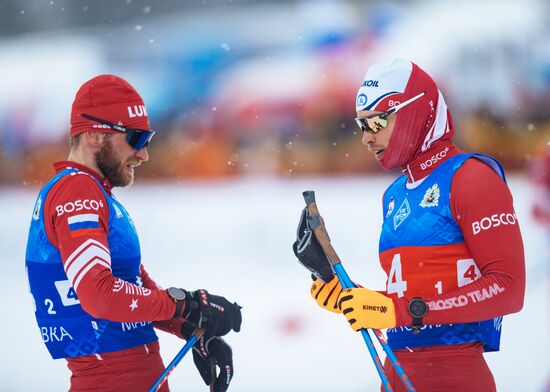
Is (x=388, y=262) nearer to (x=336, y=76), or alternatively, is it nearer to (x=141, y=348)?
(x=141, y=348)

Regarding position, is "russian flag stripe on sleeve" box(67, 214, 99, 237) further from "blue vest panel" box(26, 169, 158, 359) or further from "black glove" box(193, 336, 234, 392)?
"black glove" box(193, 336, 234, 392)

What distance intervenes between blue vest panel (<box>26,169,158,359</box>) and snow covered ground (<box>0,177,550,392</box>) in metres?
1.76

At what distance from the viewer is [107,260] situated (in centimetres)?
238

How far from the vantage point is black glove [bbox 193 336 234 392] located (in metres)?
2.88

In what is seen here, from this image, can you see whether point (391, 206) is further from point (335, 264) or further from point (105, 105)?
point (105, 105)

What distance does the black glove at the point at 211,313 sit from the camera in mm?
2641

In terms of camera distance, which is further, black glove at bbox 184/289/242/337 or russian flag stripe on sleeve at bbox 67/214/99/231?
black glove at bbox 184/289/242/337

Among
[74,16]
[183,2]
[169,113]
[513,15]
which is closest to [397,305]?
[513,15]

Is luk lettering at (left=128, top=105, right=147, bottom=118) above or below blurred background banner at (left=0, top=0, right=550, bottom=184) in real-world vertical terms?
below

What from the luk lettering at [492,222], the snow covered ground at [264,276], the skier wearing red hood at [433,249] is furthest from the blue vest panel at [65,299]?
the snow covered ground at [264,276]

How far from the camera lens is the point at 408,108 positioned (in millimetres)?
2557

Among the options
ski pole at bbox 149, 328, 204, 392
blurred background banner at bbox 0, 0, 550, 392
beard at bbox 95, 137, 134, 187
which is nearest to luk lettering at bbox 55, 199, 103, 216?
beard at bbox 95, 137, 134, 187

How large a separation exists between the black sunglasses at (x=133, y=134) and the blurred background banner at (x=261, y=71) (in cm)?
626

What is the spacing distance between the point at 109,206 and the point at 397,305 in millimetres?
1034
